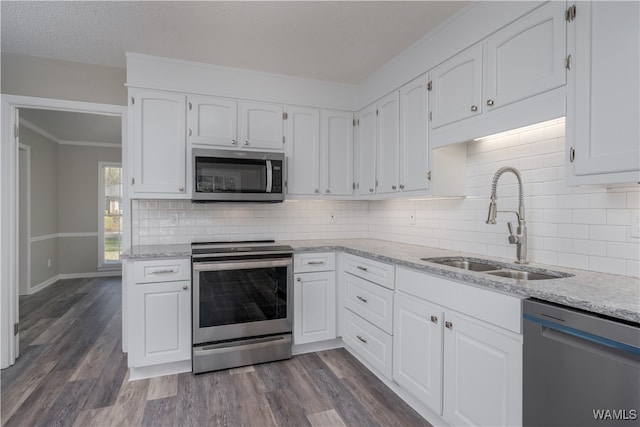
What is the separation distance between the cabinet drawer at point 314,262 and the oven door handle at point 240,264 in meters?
0.09

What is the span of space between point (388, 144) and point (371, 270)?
3.62ft

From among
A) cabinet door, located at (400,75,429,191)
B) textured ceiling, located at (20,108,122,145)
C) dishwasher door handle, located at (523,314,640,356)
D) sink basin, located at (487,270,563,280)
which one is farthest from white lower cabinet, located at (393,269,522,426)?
textured ceiling, located at (20,108,122,145)

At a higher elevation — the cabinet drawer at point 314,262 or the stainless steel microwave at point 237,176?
the stainless steel microwave at point 237,176

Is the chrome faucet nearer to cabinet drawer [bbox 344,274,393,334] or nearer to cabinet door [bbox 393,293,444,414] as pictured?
cabinet door [bbox 393,293,444,414]

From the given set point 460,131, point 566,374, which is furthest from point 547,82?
point 566,374

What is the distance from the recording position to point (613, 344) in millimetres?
1066

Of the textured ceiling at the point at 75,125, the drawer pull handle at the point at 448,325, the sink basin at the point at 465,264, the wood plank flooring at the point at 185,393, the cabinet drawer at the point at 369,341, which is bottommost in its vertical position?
the wood plank flooring at the point at 185,393

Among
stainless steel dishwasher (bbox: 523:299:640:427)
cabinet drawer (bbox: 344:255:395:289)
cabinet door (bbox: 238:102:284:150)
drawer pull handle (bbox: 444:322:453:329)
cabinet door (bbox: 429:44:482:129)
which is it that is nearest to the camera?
Answer: stainless steel dishwasher (bbox: 523:299:640:427)

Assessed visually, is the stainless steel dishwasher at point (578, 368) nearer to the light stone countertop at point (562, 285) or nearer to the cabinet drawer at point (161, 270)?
the light stone countertop at point (562, 285)

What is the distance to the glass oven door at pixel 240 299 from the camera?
256 cm

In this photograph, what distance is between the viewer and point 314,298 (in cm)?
291

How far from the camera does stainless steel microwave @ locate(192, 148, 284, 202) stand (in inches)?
109

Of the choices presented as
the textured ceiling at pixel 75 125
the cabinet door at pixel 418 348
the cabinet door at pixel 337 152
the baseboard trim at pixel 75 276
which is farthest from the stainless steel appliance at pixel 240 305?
the baseboard trim at pixel 75 276

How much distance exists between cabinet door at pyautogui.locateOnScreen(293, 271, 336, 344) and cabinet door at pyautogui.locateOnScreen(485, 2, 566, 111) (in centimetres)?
184
